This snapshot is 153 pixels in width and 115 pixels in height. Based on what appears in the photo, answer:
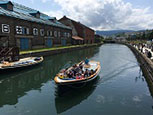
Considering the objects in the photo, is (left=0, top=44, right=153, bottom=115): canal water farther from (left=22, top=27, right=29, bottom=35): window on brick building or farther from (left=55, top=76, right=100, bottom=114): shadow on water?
(left=22, top=27, right=29, bottom=35): window on brick building

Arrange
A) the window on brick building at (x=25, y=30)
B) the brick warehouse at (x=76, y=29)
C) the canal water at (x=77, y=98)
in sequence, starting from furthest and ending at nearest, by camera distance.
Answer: the brick warehouse at (x=76, y=29)
the window on brick building at (x=25, y=30)
the canal water at (x=77, y=98)

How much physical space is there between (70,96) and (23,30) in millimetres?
27695

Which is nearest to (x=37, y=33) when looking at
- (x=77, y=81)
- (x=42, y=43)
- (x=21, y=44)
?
(x=42, y=43)

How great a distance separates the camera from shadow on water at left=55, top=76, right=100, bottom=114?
Answer: 10438mm

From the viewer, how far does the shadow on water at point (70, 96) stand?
34.2 ft

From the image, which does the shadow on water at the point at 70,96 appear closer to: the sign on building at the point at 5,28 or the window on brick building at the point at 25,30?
the sign on building at the point at 5,28

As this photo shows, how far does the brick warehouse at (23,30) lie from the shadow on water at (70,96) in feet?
73.5

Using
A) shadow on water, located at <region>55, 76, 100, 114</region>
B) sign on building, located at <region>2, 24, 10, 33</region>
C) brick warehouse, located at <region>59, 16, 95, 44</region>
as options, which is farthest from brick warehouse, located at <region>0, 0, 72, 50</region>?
shadow on water, located at <region>55, 76, 100, 114</region>

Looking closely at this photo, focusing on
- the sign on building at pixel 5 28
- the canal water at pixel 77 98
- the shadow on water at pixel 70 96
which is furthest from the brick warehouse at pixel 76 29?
the shadow on water at pixel 70 96

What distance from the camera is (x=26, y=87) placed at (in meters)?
14.7

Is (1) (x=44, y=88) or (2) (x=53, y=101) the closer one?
(2) (x=53, y=101)

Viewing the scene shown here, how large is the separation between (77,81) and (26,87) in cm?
584

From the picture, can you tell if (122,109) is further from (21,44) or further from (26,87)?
(21,44)

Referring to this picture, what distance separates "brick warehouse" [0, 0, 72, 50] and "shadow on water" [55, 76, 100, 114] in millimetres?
22401
